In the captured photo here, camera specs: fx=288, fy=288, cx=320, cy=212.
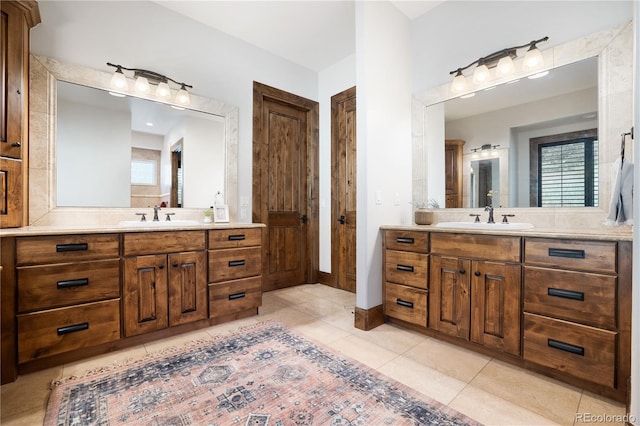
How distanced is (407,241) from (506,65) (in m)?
Result: 1.62

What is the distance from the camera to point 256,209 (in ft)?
11.5

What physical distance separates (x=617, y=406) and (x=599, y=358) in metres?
0.23

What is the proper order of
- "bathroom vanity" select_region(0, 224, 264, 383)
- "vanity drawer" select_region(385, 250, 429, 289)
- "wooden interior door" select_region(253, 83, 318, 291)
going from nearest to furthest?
"bathroom vanity" select_region(0, 224, 264, 383) < "vanity drawer" select_region(385, 250, 429, 289) < "wooden interior door" select_region(253, 83, 318, 291)

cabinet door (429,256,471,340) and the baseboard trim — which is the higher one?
cabinet door (429,256,471,340)

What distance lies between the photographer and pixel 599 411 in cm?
143

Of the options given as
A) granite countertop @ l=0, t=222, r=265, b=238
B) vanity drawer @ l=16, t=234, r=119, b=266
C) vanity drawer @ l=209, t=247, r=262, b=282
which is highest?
granite countertop @ l=0, t=222, r=265, b=238

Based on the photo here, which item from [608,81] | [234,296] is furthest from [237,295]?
[608,81]

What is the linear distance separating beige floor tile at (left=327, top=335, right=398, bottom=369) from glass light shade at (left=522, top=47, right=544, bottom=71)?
2386 millimetres

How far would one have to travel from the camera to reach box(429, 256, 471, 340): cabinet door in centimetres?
205

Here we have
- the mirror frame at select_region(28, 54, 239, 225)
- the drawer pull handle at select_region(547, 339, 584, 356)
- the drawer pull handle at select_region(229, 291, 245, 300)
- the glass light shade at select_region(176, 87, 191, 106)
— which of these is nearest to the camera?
the drawer pull handle at select_region(547, 339, 584, 356)

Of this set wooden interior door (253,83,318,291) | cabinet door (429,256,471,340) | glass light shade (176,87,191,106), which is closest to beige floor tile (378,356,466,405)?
cabinet door (429,256,471,340)

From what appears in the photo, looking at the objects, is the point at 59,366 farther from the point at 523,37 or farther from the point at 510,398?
the point at 523,37

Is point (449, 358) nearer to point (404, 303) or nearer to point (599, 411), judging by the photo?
point (404, 303)

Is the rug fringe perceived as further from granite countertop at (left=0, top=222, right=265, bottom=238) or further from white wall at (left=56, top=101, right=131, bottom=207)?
white wall at (left=56, top=101, right=131, bottom=207)
